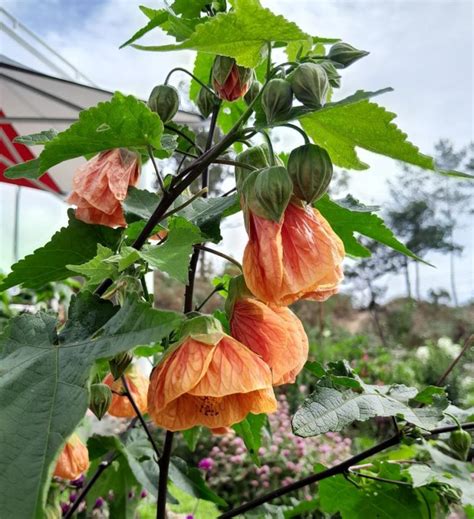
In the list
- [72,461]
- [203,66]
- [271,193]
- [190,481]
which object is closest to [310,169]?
[271,193]

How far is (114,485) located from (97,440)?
13 centimetres

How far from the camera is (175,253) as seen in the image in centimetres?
33

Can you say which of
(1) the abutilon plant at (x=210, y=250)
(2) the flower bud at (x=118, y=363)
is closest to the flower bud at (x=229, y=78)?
(1) the abutilon plant at (x=210, y=250)

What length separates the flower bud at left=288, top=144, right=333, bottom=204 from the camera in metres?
0.35

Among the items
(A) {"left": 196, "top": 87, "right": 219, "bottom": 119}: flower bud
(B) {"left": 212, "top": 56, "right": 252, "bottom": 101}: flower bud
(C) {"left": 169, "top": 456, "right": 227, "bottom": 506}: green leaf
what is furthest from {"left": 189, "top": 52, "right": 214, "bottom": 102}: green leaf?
(C) {"left": 169, "top": 456, "right": 227, "bottom": 506}: green leaf

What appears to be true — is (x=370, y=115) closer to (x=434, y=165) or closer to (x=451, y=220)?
(x=434, y=165)

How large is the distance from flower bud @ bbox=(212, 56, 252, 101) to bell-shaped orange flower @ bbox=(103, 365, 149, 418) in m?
0.32

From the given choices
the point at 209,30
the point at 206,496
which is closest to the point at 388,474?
the point at 206,496

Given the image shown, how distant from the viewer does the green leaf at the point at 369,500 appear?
56 cm

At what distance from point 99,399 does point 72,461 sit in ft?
0.30

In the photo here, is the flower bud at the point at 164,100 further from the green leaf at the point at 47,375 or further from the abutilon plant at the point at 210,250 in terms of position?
the green leaf at the point at 47,375

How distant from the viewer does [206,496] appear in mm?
720

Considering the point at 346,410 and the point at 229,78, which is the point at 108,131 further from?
the point at 346,410

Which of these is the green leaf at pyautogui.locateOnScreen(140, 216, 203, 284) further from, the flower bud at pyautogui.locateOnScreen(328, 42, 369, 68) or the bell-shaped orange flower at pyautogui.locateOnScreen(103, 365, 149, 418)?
the bell-shaped orange flower at pyautogui.locateOnScreen(103, 365, 149, 418)
